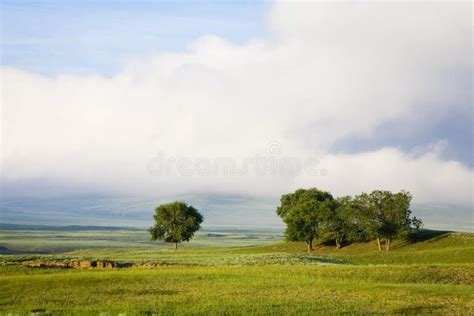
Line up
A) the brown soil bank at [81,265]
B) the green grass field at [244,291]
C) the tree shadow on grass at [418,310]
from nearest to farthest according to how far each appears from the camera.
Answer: the tree shadow on grass at [418,310], the green grass field at [244,291], the brown soil bank at [81,265]

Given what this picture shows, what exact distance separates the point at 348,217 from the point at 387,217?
8.51 m

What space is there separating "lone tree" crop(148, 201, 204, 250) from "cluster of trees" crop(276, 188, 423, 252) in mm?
20200

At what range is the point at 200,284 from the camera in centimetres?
4994

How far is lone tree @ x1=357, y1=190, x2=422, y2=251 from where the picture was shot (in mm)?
112750

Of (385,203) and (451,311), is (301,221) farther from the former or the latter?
(451,311)

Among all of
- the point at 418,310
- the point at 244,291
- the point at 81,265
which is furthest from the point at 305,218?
the point at 418,310

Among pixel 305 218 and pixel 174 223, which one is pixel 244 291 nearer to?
pixel 305 218

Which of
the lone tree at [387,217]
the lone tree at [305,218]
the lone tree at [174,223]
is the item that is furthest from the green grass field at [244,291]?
the lone tree at [305,218]

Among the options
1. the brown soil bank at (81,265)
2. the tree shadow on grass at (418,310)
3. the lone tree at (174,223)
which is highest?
the lone tree at (174,223)

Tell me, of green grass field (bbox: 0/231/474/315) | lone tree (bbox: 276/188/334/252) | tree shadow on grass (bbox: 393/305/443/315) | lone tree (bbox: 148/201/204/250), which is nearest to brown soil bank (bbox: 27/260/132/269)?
green grass field (bbox: 0/231/474/315)

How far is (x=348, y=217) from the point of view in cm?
11850

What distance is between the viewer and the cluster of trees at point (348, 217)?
372ft

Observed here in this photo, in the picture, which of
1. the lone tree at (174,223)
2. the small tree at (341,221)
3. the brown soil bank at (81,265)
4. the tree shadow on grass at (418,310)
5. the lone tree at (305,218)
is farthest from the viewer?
the lone tree at (174,223)

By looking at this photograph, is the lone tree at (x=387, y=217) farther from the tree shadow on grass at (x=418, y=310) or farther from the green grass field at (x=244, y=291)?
the tree shadow on grass at (x=418, y=310)
